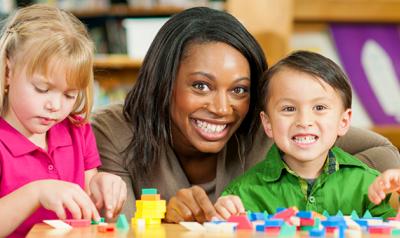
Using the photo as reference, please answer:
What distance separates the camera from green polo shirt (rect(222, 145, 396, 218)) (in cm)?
207

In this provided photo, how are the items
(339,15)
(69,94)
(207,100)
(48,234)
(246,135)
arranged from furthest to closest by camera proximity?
(339,15) → (246,135) → (207,100) → (69,94) → (48,234)

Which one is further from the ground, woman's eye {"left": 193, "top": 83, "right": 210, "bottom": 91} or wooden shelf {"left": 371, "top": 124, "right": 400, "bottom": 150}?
woman's eye {"left": 193, "top": 83, "right": 210, "bottom": 91}

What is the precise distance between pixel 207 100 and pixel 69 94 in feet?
1.58

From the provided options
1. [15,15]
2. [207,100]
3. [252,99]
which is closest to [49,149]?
[15,15]

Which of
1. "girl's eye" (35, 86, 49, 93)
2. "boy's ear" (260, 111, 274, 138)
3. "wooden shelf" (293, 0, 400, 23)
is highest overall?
"wooden shelf" (293, 0, 400, 23)

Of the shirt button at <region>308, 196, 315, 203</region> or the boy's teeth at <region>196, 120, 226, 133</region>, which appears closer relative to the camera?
the shirt button at <region>308, 196, 315, 203</region>

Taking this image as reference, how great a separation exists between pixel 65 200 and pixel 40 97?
0.30m

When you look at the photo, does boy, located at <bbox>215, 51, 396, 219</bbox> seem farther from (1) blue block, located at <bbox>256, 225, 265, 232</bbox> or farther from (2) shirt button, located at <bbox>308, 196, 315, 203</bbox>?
(1) blue block, located at <bbox>256, 225, 265, 232</bbox>

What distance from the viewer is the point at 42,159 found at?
2.04 m

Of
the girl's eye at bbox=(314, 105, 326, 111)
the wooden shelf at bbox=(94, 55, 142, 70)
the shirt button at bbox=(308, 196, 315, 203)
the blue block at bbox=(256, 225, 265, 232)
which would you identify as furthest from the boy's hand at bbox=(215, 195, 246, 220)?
the wooden shelf at bbox=(94, 55, 142, 70)

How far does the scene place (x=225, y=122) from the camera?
232cm

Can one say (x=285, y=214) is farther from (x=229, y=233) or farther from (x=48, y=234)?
(x=48, y=234)

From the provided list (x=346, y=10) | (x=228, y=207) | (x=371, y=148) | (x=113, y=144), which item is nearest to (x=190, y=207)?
(x=228, y=207)

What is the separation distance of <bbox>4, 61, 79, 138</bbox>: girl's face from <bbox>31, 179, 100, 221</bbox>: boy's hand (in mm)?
225
